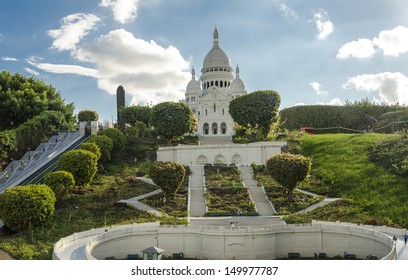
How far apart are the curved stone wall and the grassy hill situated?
4.47m

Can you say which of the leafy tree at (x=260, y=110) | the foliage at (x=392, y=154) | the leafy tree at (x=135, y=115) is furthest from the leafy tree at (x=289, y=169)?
the leafy tree at (x=135, y=115)

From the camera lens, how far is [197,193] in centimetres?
3231

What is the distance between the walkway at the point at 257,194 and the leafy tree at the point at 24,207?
1326 cm

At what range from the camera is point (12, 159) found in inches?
1519

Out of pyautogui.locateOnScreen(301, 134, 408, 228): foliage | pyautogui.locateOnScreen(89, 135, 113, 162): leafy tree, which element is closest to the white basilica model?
pyautogui.locateOnScreen(301, 134, 408, 228): foliage

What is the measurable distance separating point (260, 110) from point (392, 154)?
17.0m

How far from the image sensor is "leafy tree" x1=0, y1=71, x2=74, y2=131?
44.0m

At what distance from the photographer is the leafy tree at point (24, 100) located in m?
44.0

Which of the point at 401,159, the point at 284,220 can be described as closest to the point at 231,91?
the point at 401,159

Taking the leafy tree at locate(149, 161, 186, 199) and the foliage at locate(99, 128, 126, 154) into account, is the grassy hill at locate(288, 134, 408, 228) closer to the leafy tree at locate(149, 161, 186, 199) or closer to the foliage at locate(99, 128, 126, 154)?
the leafy tree at locate(149, 161, 186, 199)

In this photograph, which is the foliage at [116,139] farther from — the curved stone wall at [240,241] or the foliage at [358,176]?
the curved stone wall at [240,241]

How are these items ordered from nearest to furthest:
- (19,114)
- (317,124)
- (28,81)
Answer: (19,114)
(28,81)
(317,124)
